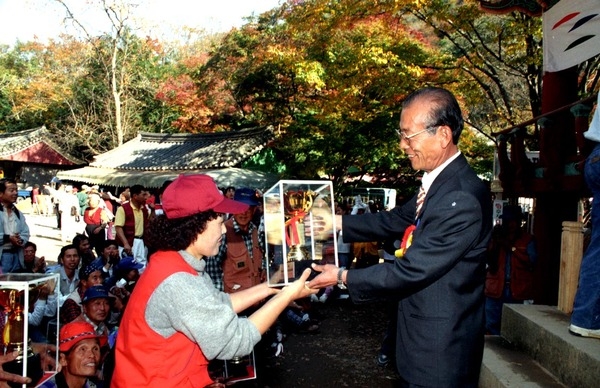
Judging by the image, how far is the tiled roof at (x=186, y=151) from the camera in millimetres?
19656

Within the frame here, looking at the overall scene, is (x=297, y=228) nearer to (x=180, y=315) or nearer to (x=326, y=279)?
(x=326, y=279)

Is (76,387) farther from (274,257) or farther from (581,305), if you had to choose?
(581,305)

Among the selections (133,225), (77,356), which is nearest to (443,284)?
(77,356)

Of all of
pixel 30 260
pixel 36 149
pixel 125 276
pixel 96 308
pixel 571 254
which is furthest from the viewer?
pixel 36 149

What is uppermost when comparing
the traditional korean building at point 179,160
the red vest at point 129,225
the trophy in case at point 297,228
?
the traditional korean building at point 179,160

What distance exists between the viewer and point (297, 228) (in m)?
2.91

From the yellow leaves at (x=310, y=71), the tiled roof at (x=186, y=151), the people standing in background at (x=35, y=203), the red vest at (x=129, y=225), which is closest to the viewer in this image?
the red vest at (x=129, y=225)

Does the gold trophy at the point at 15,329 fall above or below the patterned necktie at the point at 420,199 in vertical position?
below

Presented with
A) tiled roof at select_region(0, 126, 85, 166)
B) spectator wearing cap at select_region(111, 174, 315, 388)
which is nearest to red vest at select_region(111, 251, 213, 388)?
spectator wearing cap at select_region(111, 174, 315, 388)

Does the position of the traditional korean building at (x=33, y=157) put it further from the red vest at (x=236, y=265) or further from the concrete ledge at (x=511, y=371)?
the concrete ledge at (x=511, y=371)

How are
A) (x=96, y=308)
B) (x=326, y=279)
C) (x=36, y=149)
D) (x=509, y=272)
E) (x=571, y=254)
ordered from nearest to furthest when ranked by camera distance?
(x=326, y=279) → (x=571, y=254) → (x=96, y=308) → (x=509, y=272) → (x=36, y=149)

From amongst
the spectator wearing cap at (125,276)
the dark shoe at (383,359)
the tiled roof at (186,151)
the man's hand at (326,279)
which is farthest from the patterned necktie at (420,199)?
the tiled roof at (186,151)

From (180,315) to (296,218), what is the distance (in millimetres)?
1086

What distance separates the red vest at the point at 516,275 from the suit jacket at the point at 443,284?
4161 mm
